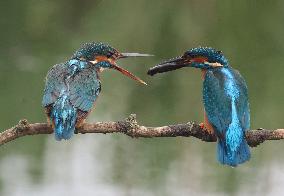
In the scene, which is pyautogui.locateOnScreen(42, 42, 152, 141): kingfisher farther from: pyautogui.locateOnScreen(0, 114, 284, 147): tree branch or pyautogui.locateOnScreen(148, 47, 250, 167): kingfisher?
pyautogui.locateOnScreen(148, 47, 250, 167): kingfisher

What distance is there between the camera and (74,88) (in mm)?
4922

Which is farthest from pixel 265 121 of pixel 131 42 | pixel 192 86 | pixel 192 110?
pixel 131 42

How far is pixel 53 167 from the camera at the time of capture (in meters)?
11.2

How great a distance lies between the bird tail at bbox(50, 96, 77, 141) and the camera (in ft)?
15.2

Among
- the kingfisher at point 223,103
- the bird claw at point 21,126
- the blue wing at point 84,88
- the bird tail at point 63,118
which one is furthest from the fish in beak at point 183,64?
the bird claw at point 21,126

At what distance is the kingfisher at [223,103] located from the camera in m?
4.68

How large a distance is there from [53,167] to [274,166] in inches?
106

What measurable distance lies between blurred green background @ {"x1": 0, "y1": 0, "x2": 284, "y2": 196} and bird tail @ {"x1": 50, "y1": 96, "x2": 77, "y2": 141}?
220 inches

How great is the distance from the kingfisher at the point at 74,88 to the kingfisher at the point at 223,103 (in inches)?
15.1

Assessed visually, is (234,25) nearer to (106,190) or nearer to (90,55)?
(106,190)

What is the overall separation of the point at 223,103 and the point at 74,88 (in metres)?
0.79

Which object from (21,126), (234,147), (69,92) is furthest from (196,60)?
(21,126)

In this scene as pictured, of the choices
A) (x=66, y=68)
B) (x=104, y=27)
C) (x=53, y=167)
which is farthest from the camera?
(x=104, y=27)

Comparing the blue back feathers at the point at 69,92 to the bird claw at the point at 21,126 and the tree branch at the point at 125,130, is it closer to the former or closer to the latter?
the tree branch at the point at 125,130
